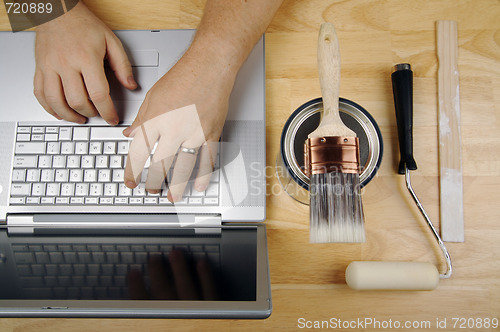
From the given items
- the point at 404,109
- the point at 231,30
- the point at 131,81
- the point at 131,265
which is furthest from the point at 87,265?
the point at 404,109

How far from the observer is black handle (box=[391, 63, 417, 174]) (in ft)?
1.62

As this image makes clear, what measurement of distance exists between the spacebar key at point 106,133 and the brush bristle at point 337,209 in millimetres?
282

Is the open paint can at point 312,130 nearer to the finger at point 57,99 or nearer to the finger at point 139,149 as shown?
the finger at point 139,149

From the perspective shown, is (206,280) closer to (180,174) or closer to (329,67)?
(180,174)

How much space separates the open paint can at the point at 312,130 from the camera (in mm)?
459

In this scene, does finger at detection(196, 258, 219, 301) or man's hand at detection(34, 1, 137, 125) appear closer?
finger at detection(196, 258, 219, 301)

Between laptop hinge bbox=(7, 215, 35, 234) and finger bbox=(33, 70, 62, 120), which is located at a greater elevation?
finger bbox=(33, 70, 62, 120)

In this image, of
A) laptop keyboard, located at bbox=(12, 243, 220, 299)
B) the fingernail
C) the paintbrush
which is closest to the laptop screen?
laptop keyboard, located at bbox=(12, 243, 220, 299)

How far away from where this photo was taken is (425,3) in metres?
0.56

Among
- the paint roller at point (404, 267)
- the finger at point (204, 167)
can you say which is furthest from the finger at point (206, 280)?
the paint roller at point (404, 267)

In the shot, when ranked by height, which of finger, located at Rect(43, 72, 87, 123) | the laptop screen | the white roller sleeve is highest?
finger, located at Rect(43, 72, 87, 123)

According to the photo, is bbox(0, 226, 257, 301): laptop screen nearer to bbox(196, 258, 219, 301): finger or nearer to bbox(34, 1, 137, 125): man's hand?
bbox(196, 258, 219, 301): finger

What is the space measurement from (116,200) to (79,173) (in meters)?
0.07

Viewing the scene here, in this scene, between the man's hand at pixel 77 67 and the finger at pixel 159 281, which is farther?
the man's hand at pixel 77 67
